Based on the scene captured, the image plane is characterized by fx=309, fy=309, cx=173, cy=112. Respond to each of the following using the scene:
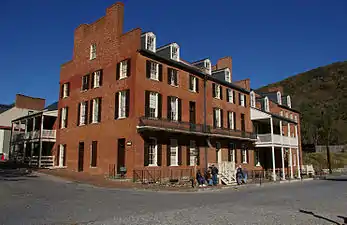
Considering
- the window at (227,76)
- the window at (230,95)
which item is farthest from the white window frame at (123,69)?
the window at (227,76)

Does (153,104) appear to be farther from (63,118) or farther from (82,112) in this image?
(63,118)

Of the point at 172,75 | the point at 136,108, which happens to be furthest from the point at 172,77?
the point at 136,108

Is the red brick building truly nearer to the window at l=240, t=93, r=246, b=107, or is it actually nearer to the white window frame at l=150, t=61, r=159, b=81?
the white window frame at l=150, t=61, r=159, b=81

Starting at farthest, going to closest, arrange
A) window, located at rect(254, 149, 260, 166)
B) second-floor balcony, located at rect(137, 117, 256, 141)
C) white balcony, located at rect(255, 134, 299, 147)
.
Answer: window, located at rect(254, 149, 260, 166) → white balcony, located at rect(255, 134, 299, 147) → second-floor balcony, located at rect(137, 117, 256, 141)

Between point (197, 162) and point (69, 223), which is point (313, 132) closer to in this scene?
point (197, 162)

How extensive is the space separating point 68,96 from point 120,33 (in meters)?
9.02

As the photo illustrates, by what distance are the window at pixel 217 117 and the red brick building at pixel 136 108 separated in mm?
102

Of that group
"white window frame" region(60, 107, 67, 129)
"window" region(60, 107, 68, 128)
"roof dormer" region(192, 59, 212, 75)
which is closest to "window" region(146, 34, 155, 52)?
"roof dormer" region(192, 59, 212, 75)

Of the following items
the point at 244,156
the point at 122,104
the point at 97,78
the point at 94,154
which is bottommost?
the point at 244,156

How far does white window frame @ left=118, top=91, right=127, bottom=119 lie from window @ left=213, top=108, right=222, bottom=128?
34.2 ft

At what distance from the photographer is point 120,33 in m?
25.7

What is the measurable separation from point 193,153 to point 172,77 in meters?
6.81

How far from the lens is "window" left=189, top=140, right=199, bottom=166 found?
26.5 metres

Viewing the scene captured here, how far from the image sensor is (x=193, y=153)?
26797mm
